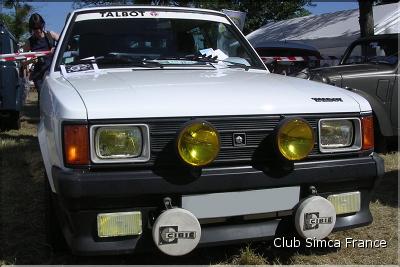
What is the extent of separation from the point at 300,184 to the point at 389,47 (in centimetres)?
466

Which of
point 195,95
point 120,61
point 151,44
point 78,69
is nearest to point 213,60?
point 151,44

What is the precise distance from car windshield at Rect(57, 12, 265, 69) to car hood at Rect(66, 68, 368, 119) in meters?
0.51

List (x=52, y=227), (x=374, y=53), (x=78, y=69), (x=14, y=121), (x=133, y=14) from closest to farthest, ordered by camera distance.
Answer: (x=52, y=227) < (x=78, y=69) < (x=133, y=14) < (x=374, y=53) < (x=14, y=121)

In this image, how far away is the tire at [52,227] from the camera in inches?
121

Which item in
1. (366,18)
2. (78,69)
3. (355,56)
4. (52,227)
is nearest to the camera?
(52,227)

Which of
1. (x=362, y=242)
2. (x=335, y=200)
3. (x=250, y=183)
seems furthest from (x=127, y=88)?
(x=362, y=242)

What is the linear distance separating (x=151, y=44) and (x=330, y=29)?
1413 centimetres

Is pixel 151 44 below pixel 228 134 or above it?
above

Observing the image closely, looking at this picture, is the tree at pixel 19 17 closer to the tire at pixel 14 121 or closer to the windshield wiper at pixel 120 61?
the tire at pixel 14 121

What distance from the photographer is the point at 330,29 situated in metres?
16.9

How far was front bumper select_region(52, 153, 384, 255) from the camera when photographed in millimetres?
2438

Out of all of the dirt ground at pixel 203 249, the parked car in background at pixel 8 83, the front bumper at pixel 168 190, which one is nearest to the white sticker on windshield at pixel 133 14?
the dirt ground at pixel 203 249

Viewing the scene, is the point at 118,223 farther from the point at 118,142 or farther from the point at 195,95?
the point at 195,95

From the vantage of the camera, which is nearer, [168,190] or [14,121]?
[168,190]
